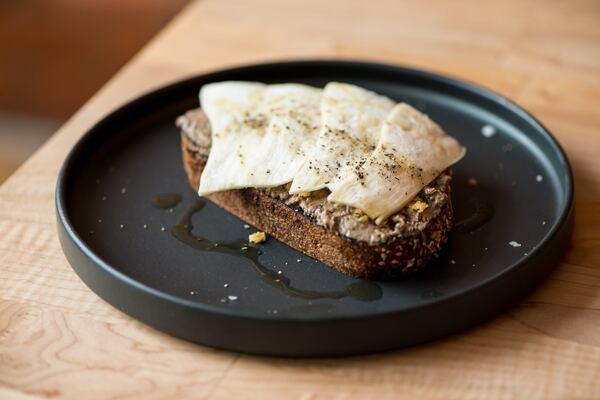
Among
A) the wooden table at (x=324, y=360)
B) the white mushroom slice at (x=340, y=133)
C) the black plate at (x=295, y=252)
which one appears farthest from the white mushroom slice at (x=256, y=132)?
the wooden table at (x=324, y=360)

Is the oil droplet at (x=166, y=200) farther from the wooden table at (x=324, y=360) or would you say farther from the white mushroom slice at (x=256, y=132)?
the wooden table at (x=324, y=360)

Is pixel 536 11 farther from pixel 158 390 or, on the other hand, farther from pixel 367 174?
pixel 158 390

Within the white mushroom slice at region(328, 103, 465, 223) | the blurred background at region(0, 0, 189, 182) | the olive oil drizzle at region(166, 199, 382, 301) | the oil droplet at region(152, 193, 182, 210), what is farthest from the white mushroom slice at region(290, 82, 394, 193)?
the blurred background at region(0, 0, 189, 182)

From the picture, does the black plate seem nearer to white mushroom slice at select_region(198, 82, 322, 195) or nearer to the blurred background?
white mushroom slice at select_region(198, 82, 322, 195)

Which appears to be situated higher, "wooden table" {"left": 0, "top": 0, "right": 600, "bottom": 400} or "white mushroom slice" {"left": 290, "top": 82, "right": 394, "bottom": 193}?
"white mushroom slice" {"left": 290, "top": 82, "right": 394, "bottom": 193}

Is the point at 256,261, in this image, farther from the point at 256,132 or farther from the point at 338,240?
the point at 256,132

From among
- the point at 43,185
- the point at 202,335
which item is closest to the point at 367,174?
the point at 202,335

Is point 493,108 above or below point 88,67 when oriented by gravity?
above
